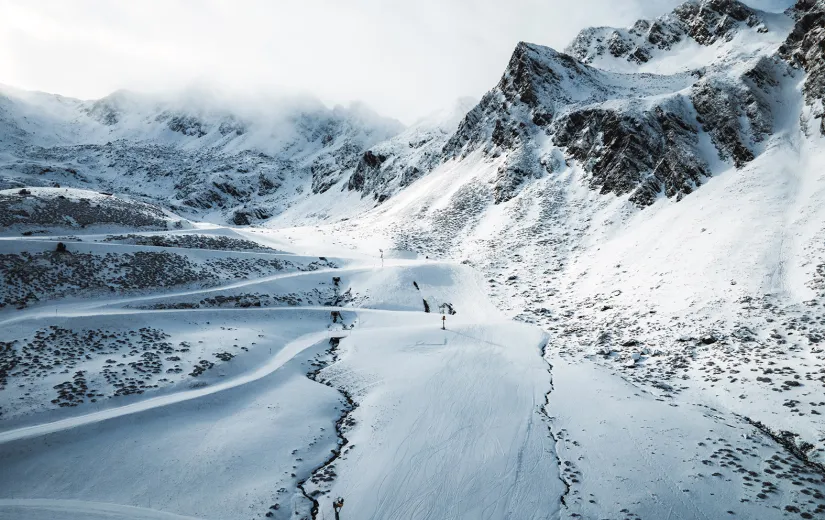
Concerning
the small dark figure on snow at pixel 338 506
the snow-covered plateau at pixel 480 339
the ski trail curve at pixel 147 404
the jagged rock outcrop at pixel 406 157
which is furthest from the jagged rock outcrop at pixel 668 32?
the small dark figure on snow at pixel 338 506

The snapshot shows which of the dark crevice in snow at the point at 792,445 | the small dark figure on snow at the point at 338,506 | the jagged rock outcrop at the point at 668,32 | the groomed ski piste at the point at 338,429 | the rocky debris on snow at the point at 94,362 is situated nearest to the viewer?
the small dark figure on snow at the point at 338,506

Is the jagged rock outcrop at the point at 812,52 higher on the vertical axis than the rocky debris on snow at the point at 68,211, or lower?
higher

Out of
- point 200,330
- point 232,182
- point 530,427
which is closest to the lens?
point 530,427

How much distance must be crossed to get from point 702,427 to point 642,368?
589cm

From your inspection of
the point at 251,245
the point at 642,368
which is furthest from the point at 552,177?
the point at 251,245

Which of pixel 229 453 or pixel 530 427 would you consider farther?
pixel 530 427

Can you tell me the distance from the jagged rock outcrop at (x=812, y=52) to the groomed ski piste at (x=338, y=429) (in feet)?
125

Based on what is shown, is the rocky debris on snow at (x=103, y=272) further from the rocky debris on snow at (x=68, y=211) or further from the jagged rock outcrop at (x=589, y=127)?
the jagged rock outcrop at (x=589, y=127)

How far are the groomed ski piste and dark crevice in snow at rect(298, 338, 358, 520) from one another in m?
0.07

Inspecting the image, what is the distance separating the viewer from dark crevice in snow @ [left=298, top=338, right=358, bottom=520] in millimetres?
12473

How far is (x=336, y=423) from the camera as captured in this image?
663 inches

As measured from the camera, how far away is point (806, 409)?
1461cm

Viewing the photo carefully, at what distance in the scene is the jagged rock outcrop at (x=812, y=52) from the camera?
36875mm

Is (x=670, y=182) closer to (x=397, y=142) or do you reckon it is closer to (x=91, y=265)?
(x=91, y=265)
